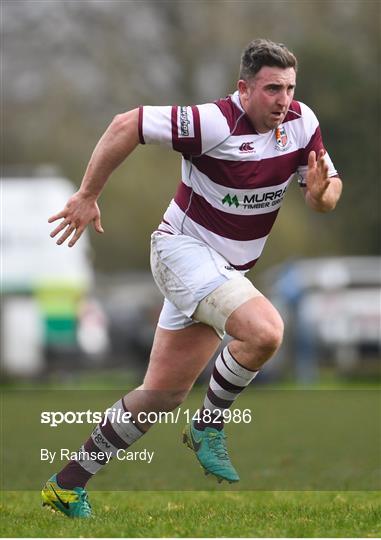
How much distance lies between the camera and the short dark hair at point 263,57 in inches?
251

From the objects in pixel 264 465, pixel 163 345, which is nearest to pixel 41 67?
pixel 264 465

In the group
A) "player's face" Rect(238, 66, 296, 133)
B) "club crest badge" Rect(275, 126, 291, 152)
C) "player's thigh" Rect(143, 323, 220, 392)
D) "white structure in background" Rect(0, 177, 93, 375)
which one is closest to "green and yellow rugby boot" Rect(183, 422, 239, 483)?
"player's thigh" Rect(143, 323, 220, 392)

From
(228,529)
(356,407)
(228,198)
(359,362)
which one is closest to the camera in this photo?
(228,529)

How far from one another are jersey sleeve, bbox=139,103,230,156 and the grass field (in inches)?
76.6

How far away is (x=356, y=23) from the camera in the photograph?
35562 mm

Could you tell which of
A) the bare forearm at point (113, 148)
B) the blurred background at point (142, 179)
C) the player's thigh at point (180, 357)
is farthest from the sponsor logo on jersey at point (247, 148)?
the blurred background at point (142, 179)

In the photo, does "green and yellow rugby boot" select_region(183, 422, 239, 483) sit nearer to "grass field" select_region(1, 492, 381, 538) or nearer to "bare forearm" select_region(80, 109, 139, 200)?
"grass field" select_region(1, 492, 381, 538)

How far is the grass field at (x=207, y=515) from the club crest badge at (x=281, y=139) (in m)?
1.97

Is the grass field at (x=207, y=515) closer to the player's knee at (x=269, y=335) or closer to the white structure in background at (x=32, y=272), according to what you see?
the player's knee at (x=269, y=335)

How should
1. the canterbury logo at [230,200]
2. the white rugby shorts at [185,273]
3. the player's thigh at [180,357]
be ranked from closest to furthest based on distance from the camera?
the white rugby shorts at [185,273] → the canterbury logo at [230,200] → the player's thigh at [180,357]

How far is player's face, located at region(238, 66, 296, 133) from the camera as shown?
251 inches

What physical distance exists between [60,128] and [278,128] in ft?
97.1

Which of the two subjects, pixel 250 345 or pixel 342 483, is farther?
pixel 342 483

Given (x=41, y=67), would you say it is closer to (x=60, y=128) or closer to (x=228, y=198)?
(x=60, y=128)
